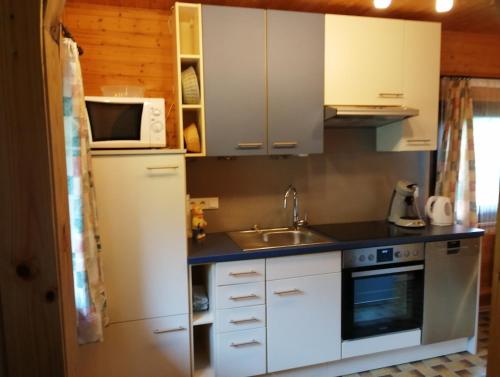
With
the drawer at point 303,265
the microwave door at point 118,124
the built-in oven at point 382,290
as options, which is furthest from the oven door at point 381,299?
the microwave door at point 118,124

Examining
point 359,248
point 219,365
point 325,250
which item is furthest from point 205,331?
point 359,248

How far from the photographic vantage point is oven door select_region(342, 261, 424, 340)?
7.11ft

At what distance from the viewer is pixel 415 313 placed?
2.31 metres

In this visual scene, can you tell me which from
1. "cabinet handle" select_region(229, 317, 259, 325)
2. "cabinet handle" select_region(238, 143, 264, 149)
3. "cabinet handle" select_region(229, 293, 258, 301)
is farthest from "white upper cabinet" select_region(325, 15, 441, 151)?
"cabinet handle" select_region(229, 317, 259, 325)

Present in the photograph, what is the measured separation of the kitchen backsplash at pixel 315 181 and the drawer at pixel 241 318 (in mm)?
666

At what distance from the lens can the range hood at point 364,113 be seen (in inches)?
86.0

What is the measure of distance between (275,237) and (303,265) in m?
0.47

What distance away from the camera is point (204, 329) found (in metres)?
2.26

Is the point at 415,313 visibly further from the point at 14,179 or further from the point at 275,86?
the point at 14,179

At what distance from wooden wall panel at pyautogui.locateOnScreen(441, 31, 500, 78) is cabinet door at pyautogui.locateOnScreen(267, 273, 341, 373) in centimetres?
206

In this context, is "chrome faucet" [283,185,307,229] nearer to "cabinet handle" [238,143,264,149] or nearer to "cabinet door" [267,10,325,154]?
"cabinet door" [267,10,325,154]

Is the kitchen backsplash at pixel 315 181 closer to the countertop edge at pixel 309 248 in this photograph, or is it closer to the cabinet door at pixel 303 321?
the countertop edge at pixel 309 248

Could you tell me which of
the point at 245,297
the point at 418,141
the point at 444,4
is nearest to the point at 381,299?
the point at 245,297

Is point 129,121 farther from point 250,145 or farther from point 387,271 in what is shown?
point 387,271
